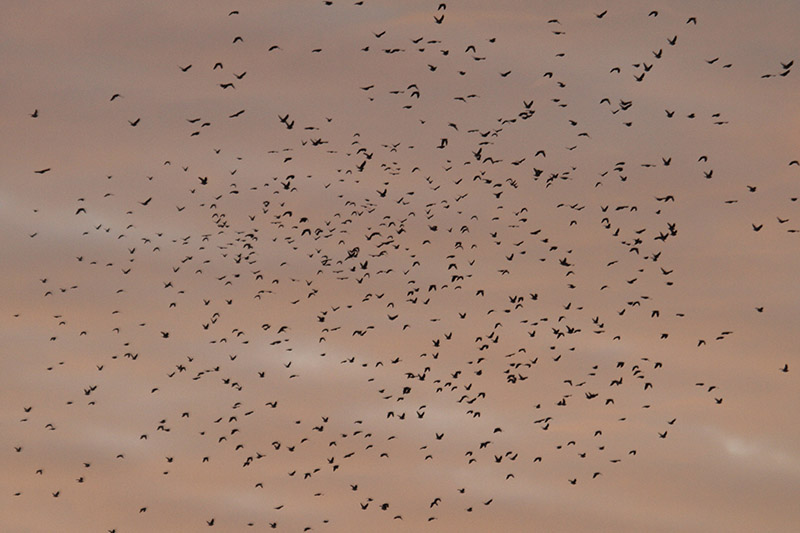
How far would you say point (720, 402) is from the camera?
6544 centimetres

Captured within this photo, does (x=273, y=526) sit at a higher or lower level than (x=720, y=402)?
lower

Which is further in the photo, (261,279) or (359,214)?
(261,279)

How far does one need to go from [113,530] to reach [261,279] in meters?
13.7

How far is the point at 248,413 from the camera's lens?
70.1 m

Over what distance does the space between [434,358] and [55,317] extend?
18439 millimetres

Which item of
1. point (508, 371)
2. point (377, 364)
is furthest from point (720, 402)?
point (377, 364)

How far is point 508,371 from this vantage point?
69.8 m

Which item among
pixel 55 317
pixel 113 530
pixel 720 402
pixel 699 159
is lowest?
pixel 113 530

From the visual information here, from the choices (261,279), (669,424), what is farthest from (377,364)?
(669,424)

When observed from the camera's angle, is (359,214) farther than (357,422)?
No

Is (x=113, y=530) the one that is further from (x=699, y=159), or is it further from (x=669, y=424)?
(x=699, y=159)

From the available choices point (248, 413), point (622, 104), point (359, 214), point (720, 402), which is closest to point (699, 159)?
point (622, 104)

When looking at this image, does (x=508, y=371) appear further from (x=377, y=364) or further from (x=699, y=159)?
(x=699, y=159)

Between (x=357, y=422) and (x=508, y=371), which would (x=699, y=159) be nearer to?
(x=508, y=371)
